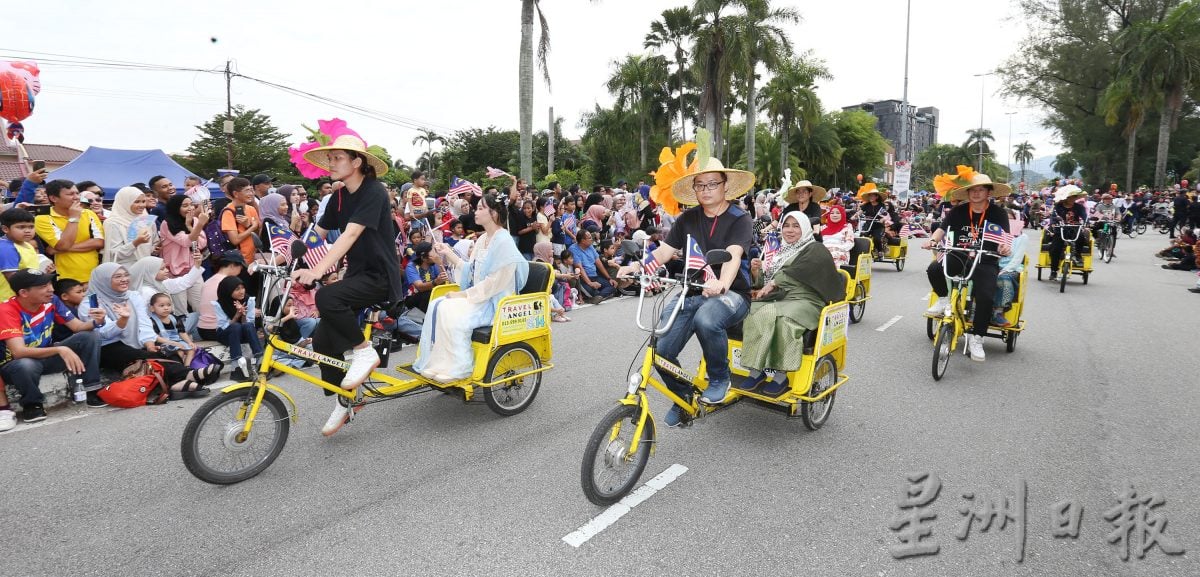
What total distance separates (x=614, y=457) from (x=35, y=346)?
465 cm

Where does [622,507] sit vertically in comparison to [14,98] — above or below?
below

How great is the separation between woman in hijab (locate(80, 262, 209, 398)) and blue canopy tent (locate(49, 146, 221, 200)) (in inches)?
588

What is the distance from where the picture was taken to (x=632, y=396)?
348cm

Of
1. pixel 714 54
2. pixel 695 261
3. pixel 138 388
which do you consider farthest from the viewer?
pixel 714 54

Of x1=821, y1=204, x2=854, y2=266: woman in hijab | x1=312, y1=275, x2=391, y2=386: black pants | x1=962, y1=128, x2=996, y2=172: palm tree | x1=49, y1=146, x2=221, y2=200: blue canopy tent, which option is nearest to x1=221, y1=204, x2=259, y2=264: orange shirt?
x1=312, y1=275, x2=391, y2=386: black pants

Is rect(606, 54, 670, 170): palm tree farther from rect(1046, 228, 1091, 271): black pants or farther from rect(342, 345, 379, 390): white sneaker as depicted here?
rect(342, 345, 379, 390): white sneaker

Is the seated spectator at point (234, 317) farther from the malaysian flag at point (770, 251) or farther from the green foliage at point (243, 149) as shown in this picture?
the green foliage at point (243, 149)

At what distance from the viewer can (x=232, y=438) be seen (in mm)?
3660

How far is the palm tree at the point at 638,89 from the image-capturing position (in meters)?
36.9

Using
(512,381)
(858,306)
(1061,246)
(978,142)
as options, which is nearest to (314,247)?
(512,381)

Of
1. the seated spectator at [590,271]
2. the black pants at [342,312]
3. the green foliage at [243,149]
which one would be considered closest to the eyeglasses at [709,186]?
the black pants at [342,312]

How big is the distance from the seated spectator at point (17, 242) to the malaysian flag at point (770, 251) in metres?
6.15

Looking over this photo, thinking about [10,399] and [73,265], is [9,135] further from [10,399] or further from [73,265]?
[10,399]

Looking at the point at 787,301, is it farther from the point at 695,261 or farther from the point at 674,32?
the point at 674,32
